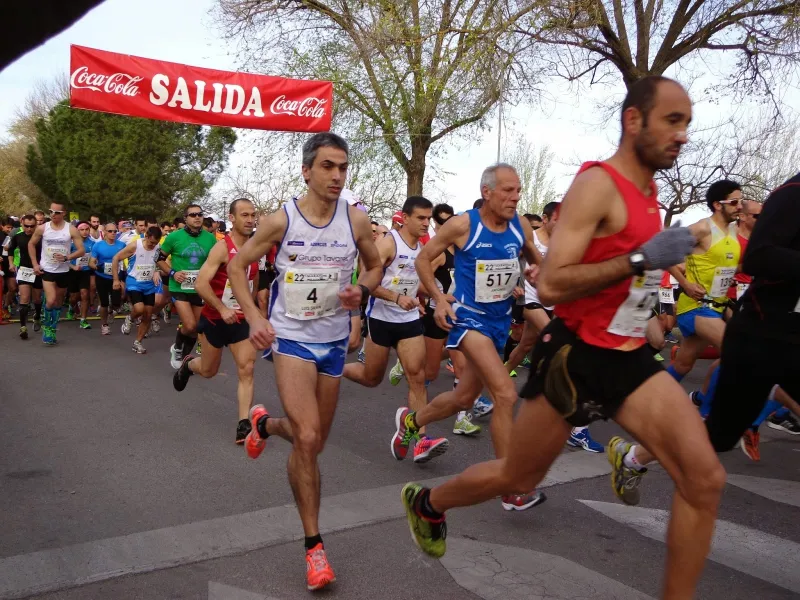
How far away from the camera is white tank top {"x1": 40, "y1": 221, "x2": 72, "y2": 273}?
1230 centimetres

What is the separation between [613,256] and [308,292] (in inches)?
73.0

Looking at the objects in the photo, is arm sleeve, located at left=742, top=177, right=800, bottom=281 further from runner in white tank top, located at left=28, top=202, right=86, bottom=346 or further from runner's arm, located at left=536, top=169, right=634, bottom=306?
runner in white tank top, located at left=28, top=202, right=86, bottom=346

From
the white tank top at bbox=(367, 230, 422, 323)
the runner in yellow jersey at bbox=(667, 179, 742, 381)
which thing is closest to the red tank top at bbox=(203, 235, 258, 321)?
the white tank top at bbox=(367, 230, 422, 323)

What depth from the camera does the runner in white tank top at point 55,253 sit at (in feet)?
39.9

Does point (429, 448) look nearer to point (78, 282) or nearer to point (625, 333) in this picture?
point (625, 333)

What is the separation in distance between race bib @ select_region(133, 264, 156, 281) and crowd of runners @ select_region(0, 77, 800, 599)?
206 inches

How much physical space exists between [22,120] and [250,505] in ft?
204

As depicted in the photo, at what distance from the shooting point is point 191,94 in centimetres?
1239

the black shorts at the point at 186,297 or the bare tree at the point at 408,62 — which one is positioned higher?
the bare tree at the point at 408,62

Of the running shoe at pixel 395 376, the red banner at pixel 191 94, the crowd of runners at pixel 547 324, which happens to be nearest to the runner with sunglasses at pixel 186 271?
the crowd of runners at pixel 547 324

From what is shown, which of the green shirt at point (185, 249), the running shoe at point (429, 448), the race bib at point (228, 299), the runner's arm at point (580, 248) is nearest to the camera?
the runner's arm at point (580, 248)

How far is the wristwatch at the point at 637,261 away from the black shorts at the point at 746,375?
4.04 feet

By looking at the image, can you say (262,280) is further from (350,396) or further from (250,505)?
(250,505)

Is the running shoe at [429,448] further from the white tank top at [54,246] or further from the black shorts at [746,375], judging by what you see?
the white tank top at [54,246]
